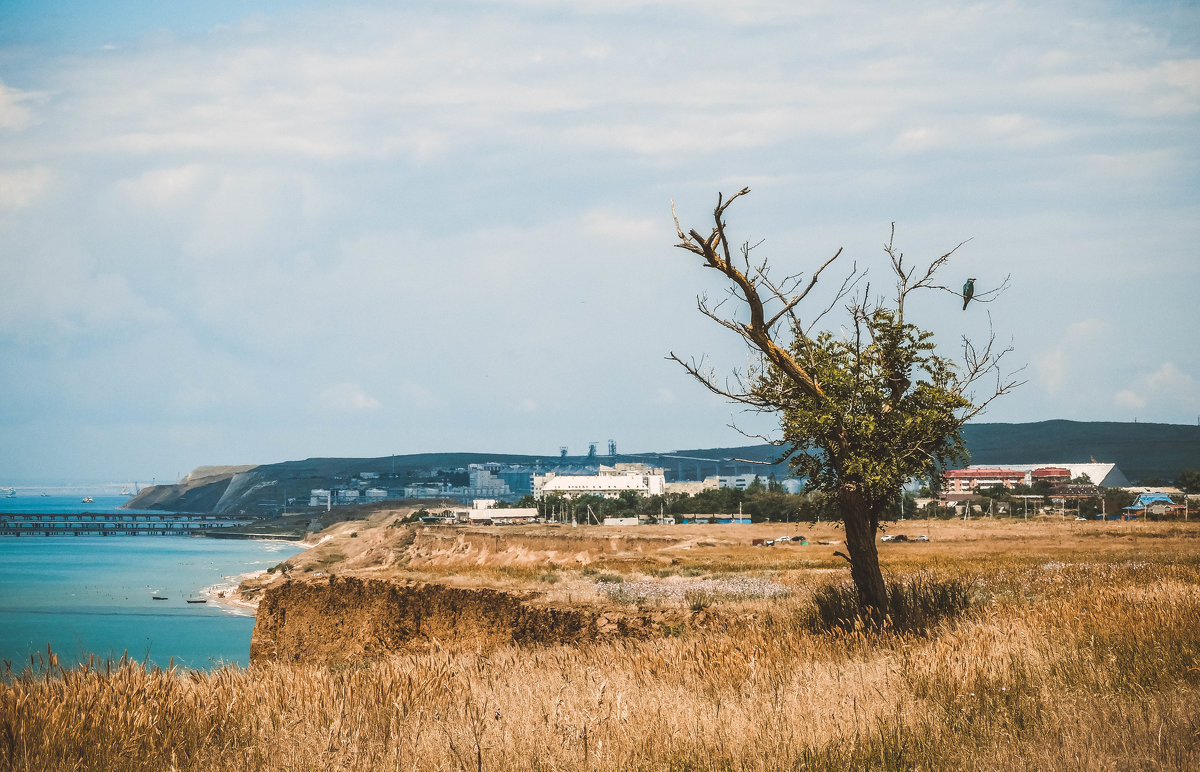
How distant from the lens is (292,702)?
360 inches

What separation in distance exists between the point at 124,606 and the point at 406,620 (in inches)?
3731

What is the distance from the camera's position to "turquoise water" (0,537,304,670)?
6919cm

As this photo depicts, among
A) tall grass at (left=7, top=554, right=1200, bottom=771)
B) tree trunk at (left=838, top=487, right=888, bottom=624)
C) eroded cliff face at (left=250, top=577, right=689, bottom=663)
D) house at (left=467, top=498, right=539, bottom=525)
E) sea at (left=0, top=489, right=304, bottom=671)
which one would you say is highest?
tree trunk at (left=838, top=487, right=888, bottom=624)

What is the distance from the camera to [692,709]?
8.43m

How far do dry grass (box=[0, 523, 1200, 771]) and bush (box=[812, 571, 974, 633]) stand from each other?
1.37 m

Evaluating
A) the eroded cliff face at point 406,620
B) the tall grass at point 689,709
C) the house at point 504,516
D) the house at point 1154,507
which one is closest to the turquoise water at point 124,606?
the tall grass at point 689,709

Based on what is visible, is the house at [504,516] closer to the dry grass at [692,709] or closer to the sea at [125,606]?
the sea at [125,606]

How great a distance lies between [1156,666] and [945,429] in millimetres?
6539

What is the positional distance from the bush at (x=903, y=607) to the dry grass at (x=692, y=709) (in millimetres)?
1371

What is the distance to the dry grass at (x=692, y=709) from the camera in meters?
6.94

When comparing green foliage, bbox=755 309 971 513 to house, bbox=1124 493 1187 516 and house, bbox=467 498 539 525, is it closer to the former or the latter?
house, bbox=1124 493 1187 516

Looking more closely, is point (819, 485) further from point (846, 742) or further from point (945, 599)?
point (846, 742)

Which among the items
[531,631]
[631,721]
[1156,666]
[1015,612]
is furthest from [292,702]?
[531,631]

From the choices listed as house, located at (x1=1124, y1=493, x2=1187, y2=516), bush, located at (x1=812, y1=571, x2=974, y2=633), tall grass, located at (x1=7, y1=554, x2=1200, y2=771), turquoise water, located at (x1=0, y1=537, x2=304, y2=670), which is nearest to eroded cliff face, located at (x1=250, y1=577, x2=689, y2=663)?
bush, located at (x1=812, y1=571, x2=974, y2=633)
